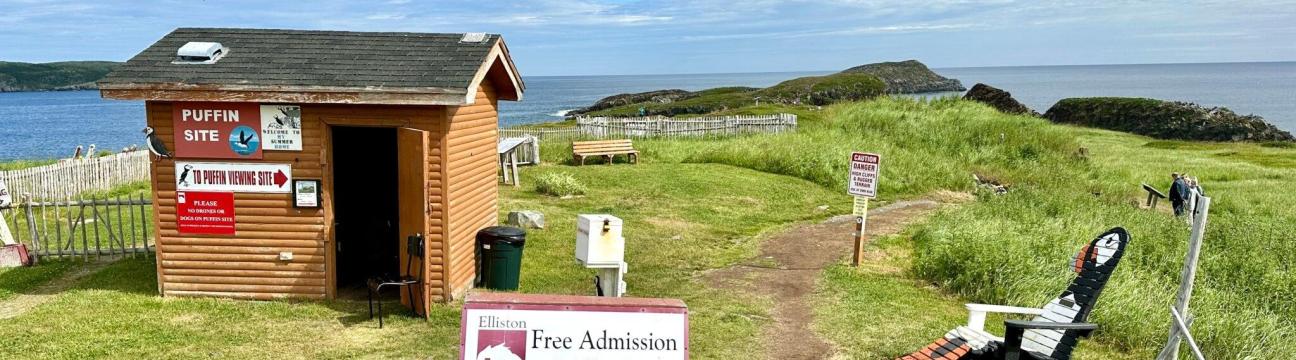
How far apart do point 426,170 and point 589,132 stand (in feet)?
74.1

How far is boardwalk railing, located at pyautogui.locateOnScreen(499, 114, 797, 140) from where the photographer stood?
31.3 metres

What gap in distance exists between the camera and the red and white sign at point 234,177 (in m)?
10.1

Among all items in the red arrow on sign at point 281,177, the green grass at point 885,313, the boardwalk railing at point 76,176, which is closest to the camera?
the green grass at point 885,313

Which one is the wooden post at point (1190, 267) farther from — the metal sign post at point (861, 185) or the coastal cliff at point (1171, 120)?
the coastal cliff at point (1171, 120)

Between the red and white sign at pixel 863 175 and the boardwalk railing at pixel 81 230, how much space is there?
→ 32.4ft

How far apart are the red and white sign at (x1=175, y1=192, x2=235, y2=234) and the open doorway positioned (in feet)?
4.94

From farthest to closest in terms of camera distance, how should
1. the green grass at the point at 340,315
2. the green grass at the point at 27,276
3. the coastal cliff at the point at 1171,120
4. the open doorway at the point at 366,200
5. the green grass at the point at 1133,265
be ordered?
the coastal cliff at the point at 1171,120, the open doorway at the point at 366,200, the green grass at the point at 27,276, the green grass at the point at 1133,265, the green grass at the point at 340,315

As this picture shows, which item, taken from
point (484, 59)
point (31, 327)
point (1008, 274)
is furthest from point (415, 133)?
point (1008, 274)

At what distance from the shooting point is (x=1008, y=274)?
10953mm

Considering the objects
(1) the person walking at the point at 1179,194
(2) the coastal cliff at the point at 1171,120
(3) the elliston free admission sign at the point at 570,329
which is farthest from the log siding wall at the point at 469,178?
(2) the coastal cliff at the point at 1171,120

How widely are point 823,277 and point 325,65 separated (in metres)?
7.20

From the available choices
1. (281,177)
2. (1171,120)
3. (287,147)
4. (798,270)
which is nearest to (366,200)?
(281,177)

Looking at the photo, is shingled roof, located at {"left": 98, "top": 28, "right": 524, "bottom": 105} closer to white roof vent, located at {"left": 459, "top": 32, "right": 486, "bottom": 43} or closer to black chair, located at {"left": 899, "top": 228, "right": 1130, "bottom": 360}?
white roof vent, located at {"left": 459, "top": 32, "right": 486, "bottom": 43}

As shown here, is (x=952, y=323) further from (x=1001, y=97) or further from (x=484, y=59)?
(x=1001, y=97)
